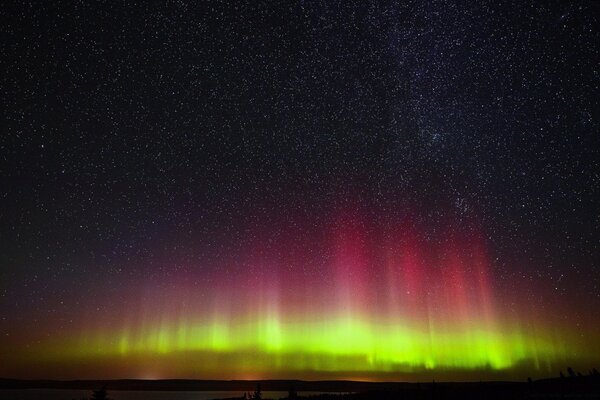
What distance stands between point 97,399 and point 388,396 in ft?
69.4

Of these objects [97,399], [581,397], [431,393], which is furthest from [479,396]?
[97,399]

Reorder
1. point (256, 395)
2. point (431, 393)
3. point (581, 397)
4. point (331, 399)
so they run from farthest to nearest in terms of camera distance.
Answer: point (331, 399)
point (431, 393)
point (256, 395)
point (581, 397)

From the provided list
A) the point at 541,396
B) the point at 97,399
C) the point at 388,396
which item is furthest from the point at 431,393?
the point at 97,399

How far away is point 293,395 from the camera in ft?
84.4

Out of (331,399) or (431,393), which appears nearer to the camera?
(431,393)

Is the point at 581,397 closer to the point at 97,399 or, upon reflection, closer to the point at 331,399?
the point at 331,399

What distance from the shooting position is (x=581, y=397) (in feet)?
75.8

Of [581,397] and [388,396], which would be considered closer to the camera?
[581,397]

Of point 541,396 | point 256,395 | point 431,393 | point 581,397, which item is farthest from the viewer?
point 431,393

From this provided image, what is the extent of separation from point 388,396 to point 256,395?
38.7ft

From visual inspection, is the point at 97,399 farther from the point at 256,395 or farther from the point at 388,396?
the point at 388,396

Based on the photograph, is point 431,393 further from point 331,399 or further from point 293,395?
point 293,395

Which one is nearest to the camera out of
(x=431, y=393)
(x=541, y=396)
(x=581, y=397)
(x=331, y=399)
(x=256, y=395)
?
(x=581, y=397)

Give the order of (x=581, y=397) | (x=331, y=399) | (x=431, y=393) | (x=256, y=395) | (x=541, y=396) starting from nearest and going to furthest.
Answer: (x=581, y=397)
(x=541, y=396)
(x=256, y=395)
(x=431, y=393)
(x=331, y=399)
